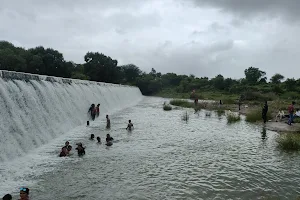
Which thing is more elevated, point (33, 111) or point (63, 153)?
point (33, 111)

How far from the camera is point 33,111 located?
1608 centimetres

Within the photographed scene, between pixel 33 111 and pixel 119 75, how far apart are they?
68423 mm

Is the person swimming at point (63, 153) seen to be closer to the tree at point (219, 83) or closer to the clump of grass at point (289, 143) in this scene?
the clump of grass at point (289, 143)

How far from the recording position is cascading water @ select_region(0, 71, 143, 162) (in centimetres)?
1291

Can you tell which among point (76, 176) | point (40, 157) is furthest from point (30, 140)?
point (76, 176)

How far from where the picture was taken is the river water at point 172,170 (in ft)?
30.1

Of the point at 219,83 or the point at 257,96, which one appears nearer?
the point at 257,96

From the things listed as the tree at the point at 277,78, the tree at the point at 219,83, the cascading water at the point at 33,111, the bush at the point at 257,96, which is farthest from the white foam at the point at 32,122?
the tree at the point at 277,78

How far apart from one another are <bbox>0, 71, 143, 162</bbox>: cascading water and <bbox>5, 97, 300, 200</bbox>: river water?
142 cm

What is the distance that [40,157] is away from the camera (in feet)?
41.1

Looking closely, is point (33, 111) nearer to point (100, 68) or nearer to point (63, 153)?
point (63, 153)

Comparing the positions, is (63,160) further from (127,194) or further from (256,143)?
(256,143)

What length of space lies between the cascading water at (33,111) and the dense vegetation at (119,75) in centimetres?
2863

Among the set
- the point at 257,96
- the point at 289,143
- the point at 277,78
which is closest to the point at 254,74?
the point at 277,78
